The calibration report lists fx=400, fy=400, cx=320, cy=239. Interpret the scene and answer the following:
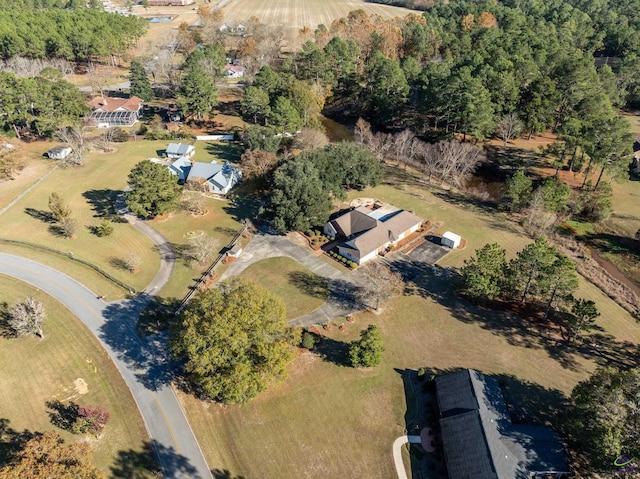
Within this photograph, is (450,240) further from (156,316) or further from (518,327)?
(156,316)

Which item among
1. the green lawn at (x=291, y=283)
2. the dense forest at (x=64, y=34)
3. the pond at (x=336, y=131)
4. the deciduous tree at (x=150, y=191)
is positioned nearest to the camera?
the green lawn at (x=291, y=283)

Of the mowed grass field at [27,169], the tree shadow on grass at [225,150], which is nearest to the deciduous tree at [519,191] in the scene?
the tree shadow on grass at [225,150]

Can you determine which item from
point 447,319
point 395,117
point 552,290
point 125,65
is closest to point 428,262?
point 447,319

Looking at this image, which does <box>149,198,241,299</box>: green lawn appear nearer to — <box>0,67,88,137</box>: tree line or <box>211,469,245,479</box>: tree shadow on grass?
<box>211,469,245,479</box>: tree shadow on grass

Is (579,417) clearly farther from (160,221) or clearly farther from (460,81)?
(460,81)

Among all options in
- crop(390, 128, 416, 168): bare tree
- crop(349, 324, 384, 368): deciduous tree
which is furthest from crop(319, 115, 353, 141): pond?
crop(349, 324, 384, 368): deciduous tree

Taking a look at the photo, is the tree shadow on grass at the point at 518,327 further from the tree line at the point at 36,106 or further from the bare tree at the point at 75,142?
the tree line at the point at 36,106
